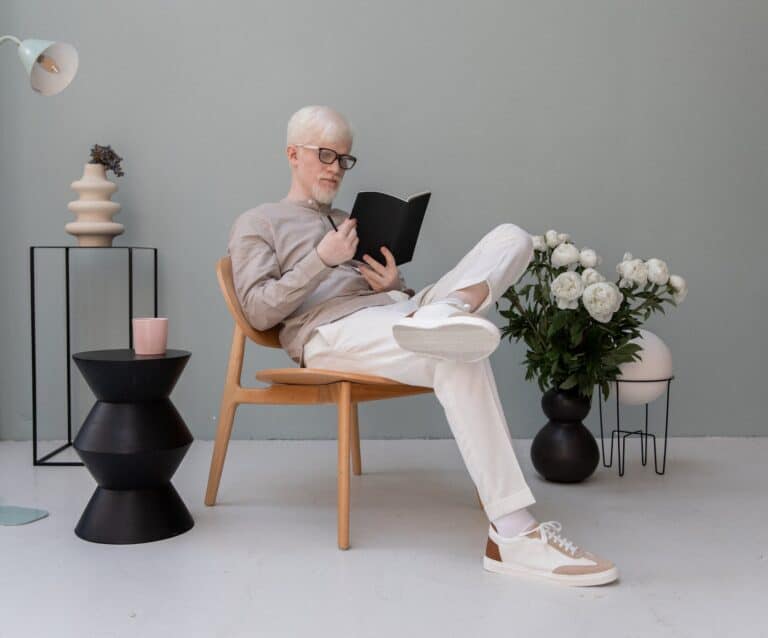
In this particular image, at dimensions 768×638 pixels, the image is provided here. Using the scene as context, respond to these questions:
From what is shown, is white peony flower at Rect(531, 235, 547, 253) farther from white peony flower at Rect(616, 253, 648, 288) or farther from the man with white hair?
the man with white hair

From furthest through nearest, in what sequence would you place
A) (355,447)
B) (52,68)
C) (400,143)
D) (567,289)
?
(400,143), (355,447), (567,289), (52,68)

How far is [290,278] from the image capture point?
2037 millimetres

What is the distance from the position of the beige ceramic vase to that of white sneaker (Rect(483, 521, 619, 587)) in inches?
67.9

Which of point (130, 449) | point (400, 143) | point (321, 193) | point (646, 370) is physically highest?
point (400, 143)

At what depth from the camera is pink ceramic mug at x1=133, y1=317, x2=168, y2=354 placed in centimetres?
208

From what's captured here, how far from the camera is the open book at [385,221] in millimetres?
2020

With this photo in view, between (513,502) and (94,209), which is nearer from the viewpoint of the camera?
(513,502)

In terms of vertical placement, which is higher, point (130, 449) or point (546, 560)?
point (130, 449)

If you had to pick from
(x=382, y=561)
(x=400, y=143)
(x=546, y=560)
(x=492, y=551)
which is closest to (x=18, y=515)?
(x=382, y=561)

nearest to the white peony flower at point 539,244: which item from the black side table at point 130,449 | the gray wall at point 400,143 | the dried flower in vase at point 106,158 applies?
the gray wall at point 400,143

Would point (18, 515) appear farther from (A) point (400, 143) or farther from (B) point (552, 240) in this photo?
(A) point (400, 143)

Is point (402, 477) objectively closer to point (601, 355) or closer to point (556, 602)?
point (601, 355)

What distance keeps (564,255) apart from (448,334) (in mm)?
881

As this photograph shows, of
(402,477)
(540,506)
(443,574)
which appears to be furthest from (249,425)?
(443,574)
